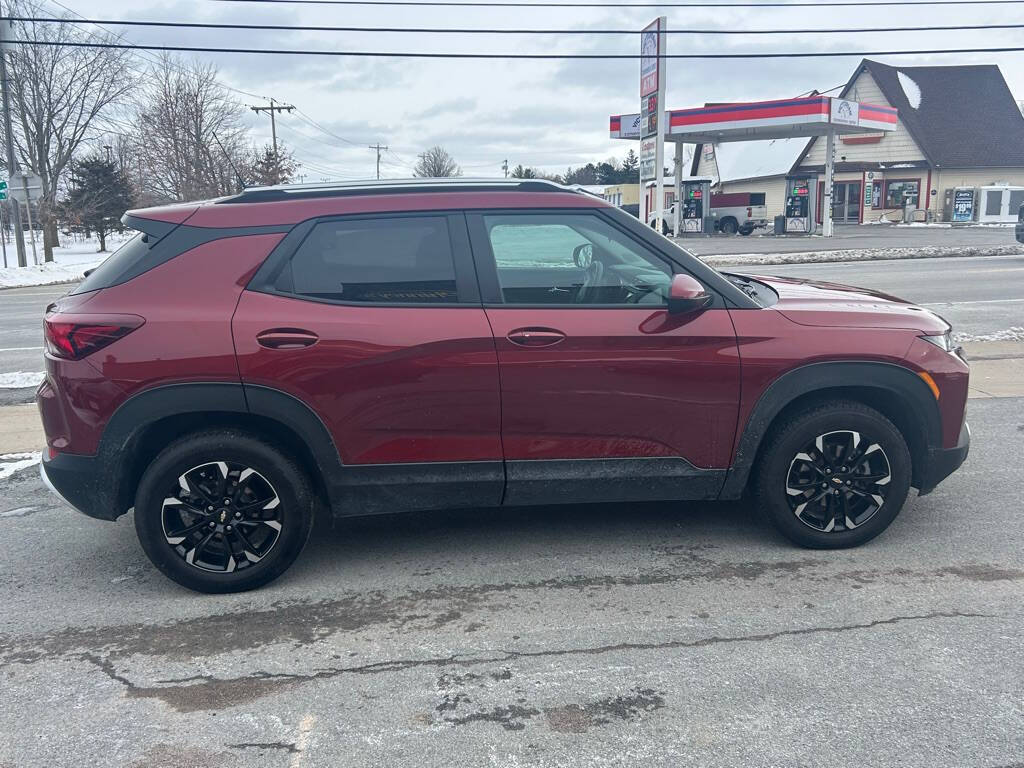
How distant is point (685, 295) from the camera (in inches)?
147

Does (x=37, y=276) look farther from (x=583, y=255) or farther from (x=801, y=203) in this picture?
(x=801, y=203)

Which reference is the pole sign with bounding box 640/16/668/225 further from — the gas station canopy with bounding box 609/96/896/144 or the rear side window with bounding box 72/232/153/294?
the rear side window with bounding box 72/232/153/294

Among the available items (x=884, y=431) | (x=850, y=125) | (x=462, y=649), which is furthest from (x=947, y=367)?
(x=850, y=125)

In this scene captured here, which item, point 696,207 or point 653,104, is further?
point 696,207

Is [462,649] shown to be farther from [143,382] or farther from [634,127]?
[634,127]

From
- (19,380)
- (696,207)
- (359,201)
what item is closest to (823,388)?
(359,201)

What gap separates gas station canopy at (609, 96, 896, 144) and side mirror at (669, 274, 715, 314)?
32696mm

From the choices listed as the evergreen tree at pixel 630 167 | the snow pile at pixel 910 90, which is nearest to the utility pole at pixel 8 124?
the snow pile at pixel 910 90

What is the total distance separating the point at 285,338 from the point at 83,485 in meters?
1.14

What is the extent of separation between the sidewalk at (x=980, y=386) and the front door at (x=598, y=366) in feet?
14.1

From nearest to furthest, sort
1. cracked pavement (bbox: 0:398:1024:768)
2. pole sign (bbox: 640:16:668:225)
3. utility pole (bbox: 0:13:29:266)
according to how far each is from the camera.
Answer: cracked pavement (bbox: 0:398:1024:768) < pole sign (bbox: 640:16:668:225) < utility pole (bbox: 0:13:29:266)

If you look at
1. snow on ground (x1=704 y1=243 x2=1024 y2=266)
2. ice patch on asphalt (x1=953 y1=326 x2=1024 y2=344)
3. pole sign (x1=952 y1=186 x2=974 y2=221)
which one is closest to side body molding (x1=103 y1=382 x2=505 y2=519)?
ice patch on asphalt (x1=953 y1=326 x2=1024 y2=344)

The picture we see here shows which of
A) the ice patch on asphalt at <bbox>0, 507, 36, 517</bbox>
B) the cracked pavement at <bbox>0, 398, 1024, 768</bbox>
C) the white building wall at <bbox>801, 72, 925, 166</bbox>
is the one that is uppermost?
the white building wall at <bbox>801, 72, 925, 166</bbox>

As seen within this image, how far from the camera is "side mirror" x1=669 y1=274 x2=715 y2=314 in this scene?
12.3 ft
